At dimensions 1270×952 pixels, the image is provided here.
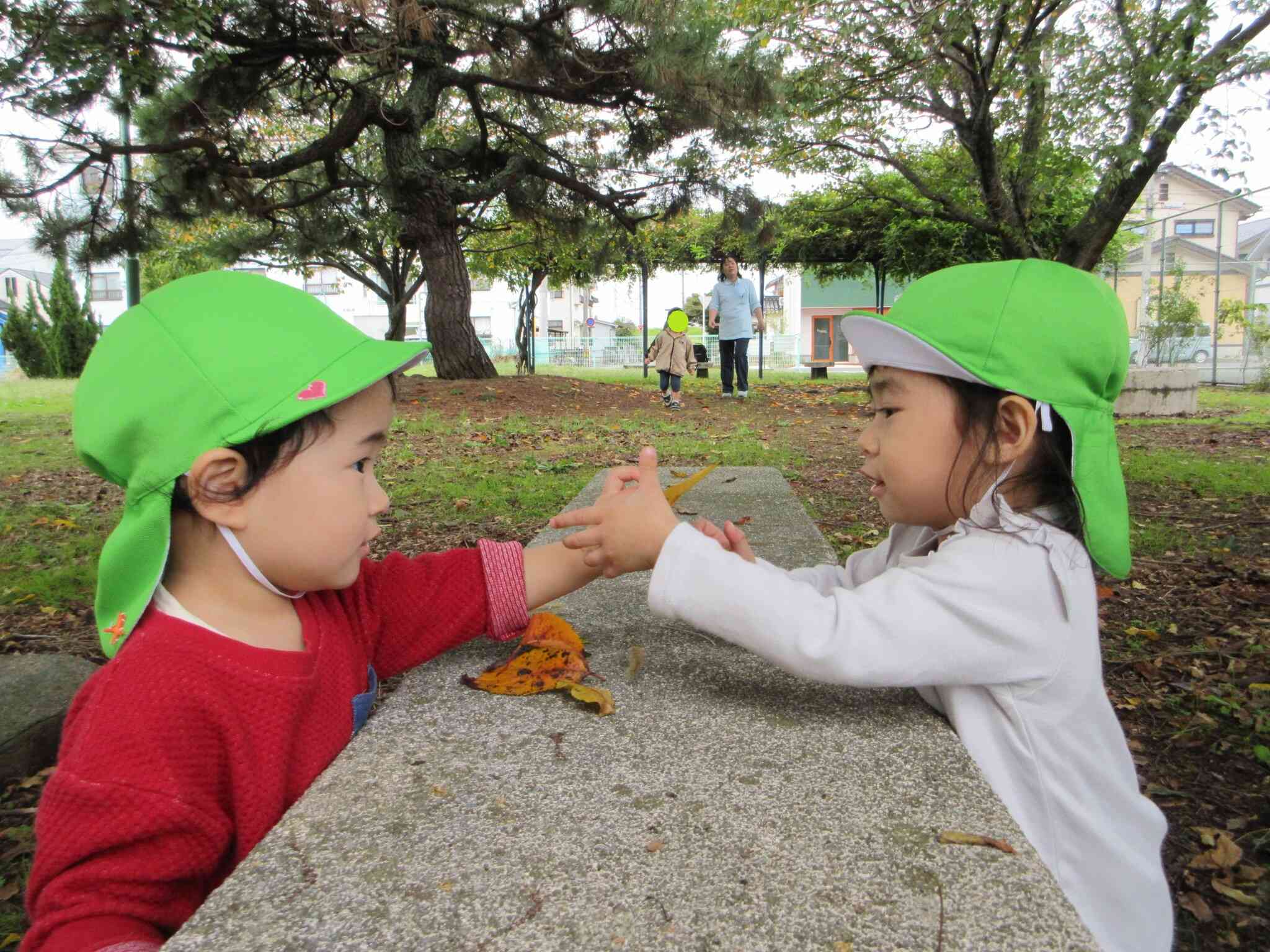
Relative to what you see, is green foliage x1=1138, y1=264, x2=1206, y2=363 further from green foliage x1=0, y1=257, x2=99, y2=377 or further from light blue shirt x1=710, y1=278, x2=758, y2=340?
green foliage x1=0, y1=257, x2=99, y2=377

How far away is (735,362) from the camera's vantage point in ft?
39.9

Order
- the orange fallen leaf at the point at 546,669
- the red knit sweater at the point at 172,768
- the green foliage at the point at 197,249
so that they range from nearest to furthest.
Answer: the red knit sweater at the point at 172,768 < the orange fallen leaf at the point at 546,669 < the green foliage at the point at 197,249

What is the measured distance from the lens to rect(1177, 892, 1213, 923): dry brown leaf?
168cm

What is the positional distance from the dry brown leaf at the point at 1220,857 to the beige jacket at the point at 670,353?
29.6ft

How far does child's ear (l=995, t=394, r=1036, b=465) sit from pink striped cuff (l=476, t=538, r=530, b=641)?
84 cm

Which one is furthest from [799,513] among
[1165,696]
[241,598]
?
[241,598]

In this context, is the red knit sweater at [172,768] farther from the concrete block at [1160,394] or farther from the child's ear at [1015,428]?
the concrete block at [1160,394]

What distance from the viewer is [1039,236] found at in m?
15.2

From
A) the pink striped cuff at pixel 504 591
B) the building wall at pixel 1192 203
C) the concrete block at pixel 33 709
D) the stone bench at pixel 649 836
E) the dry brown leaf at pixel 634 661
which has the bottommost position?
the concrete block at pixel 33 709

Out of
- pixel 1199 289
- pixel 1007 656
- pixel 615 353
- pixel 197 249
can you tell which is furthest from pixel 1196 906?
pixel 615 353

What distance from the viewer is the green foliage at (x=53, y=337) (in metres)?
21.5

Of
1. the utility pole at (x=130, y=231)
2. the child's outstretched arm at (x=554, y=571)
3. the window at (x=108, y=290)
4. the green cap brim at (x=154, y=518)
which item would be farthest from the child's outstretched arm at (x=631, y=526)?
the window at (x=108, y=290)

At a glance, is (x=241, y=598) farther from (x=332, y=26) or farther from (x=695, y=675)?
(x=332, y=26)

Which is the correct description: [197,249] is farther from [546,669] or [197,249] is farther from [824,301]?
[824,301]
